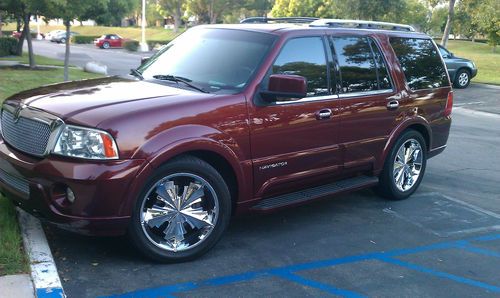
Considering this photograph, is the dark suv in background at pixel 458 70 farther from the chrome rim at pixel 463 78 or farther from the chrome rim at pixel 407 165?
the chrome rim at pixel 407 165

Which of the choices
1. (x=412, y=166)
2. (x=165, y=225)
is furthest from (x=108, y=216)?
(x=412, y=166)

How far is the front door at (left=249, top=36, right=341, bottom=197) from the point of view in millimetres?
4730

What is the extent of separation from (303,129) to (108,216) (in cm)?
197

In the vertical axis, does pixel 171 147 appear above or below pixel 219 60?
below

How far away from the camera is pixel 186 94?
4.50 metres

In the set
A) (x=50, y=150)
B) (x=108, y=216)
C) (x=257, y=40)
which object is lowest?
(x=108, y=216)

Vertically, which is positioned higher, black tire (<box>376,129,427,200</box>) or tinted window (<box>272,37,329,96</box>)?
tinted window (<box>272,37,329,96</box>)

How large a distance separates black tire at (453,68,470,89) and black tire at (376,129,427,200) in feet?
52.8

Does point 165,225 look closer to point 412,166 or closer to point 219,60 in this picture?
point 219,60

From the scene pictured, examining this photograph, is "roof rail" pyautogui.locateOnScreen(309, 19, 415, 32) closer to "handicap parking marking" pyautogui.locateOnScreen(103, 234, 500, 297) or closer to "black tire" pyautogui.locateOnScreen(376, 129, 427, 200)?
"black tire" pyautogui.locateOnScreen(376, 129, 427, 200)

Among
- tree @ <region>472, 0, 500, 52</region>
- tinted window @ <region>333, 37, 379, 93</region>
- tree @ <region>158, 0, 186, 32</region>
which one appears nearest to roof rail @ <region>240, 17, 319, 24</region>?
tinted window @ <region>333, 37, 379, 93</region>

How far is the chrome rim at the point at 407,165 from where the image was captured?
20.8 ft

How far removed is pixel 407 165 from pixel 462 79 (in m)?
16.7

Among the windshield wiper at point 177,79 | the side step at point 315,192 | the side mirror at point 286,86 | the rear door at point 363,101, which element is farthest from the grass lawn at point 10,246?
the rear door at point 363,101
